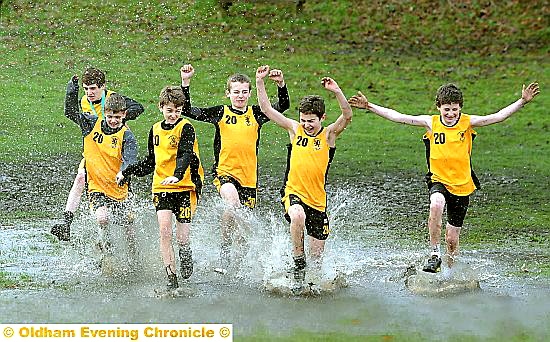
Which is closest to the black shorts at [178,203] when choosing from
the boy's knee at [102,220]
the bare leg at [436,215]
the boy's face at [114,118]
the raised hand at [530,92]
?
the boy's knee at [102,220]

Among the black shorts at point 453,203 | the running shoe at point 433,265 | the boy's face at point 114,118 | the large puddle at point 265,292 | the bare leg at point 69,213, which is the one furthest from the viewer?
the bare leg at point 69,213

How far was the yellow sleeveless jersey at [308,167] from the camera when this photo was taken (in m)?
7.98

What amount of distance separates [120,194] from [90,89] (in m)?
0.86

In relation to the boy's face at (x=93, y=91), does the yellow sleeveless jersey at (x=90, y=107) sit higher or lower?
lower

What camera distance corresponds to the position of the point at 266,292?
25.5ft

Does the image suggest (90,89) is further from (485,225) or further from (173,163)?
(485,225)

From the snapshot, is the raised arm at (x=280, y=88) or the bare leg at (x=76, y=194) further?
the bare leg at (x=76, y=194)

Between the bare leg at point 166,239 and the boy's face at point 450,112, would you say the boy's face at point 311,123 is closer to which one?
the boy's face at point 450,112

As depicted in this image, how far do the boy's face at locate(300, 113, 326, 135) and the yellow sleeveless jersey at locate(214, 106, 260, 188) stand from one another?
0.54m

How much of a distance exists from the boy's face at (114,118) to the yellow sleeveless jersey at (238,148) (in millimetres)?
719

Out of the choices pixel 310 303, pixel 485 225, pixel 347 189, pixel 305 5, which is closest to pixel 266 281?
pixel 310 303

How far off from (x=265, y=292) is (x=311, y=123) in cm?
122

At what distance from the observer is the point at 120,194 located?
27.8 feet

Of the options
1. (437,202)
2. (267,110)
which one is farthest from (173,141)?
(437,202)
